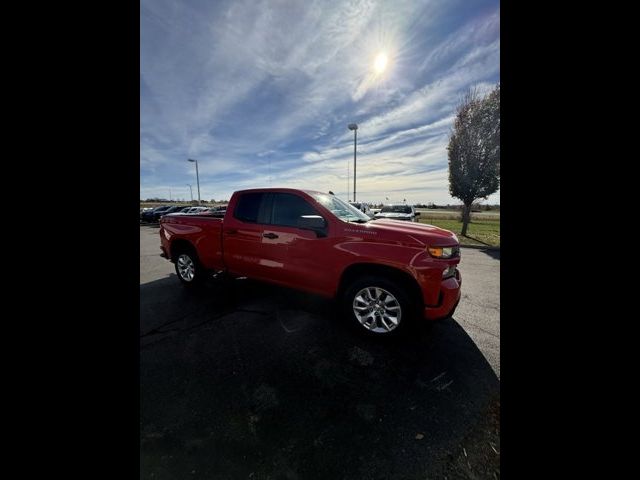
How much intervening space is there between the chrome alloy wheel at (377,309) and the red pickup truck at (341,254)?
0.01 meters

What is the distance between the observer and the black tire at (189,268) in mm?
4957

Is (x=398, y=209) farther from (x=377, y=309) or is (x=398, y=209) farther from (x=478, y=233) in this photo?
(x=377, y=309)

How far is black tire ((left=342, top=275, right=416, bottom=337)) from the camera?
9.95 feet

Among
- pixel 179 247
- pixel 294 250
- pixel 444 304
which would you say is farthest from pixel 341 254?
pixel 179 247

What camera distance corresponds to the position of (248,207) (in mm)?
4270

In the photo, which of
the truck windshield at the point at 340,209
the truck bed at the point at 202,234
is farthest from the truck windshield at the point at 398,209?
the truck bed at the point at 202,234

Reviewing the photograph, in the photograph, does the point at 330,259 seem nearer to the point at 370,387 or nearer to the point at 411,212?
the point at 370,387

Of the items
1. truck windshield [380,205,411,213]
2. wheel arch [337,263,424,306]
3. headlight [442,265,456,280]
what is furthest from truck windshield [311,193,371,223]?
truck windshield [380,205,411,213]

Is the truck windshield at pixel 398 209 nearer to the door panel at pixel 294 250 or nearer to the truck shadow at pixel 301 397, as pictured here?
the truck shadow at pixel 301 397

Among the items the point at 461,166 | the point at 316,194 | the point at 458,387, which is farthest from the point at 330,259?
the point at 461,166

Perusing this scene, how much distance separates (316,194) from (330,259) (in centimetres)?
114
